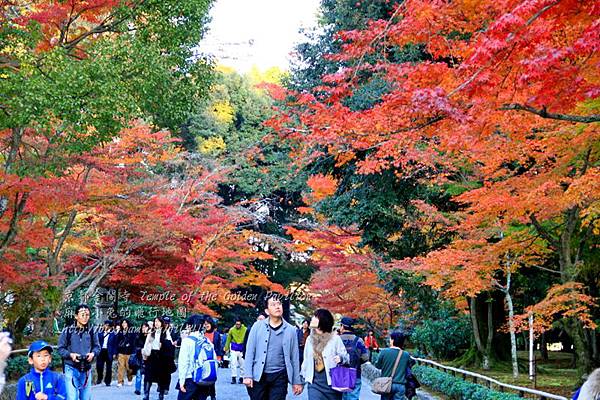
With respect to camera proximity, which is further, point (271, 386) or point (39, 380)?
point (271, 386)

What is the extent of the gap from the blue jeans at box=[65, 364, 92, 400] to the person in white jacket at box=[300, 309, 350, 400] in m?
2.73

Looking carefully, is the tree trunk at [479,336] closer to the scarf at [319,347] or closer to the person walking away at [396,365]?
the person walking away at [396,365]

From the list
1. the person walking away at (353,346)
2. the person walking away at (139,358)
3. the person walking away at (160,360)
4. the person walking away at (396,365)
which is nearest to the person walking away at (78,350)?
the person walking away at (353,346)

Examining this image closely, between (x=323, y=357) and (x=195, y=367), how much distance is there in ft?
7.45

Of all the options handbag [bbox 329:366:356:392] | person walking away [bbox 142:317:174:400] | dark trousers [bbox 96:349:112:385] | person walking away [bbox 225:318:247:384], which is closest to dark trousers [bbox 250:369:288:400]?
handbag [bbox 329:366:356:392]

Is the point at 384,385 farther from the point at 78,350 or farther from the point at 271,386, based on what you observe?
the point at 78,350

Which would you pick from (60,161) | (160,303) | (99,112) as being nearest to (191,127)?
(160,303)

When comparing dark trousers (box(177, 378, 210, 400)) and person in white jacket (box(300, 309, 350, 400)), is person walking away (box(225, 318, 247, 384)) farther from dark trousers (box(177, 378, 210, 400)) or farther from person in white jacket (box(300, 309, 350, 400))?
person in white jacket (box(300, 309, 350, 400))

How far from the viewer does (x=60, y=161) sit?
13719 mm

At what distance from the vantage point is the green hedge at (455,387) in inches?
459

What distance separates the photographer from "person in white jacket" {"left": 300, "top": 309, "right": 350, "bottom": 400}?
791 centimetres

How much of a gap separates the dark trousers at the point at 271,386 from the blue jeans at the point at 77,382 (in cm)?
215

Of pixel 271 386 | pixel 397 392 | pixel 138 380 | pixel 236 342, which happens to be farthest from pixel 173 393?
pixel 271 386

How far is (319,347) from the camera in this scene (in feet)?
26.2
